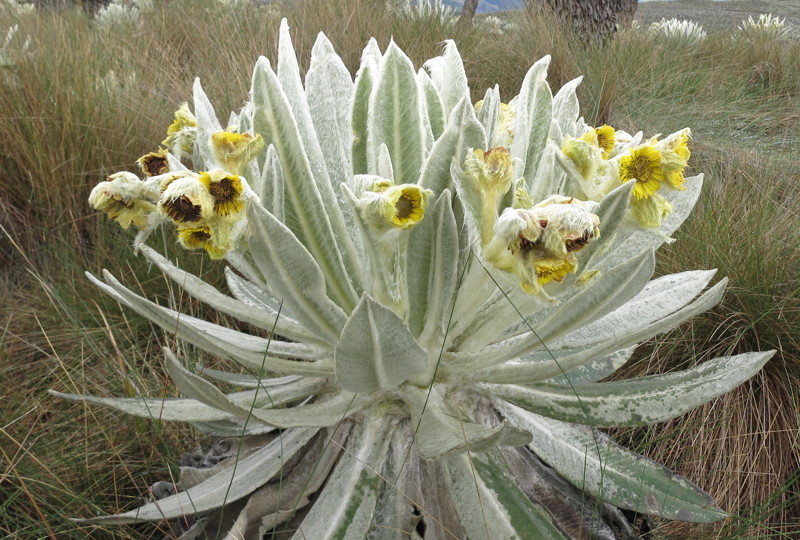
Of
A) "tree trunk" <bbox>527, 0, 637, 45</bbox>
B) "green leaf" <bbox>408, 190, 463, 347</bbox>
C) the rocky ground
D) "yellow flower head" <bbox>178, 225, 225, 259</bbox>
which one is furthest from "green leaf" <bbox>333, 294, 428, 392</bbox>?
the rocky ground

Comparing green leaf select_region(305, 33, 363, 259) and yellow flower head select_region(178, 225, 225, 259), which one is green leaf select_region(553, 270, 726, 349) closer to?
green leaf select_region(305, 33, 363, 259)

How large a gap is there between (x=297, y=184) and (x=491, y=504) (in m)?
0.58

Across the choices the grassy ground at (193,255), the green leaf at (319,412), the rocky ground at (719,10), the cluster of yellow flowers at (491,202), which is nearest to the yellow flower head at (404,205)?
the cluster of yellow flowers at (491,202)

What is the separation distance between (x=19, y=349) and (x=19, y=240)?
0.83 meters

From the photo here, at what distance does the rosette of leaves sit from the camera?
0.96 meters

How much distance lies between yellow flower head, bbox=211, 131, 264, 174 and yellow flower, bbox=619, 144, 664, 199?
533 mm

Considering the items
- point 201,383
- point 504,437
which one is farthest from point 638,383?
point 201,383

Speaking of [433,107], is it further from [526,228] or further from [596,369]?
[596,369]

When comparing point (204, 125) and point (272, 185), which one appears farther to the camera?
point (204, 125)

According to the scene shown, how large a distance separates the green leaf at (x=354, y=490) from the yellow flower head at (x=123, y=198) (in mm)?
499

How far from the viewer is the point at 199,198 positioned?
90 centimetres

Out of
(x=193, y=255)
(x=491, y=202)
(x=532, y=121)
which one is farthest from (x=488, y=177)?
(x=193, y=255)

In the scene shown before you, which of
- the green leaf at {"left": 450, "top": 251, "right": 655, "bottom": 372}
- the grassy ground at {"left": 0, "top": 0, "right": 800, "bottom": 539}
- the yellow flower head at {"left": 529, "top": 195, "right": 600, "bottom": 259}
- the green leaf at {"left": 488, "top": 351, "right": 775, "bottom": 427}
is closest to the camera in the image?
the yellow flower head at {"left": 529, "top": 195, "right": 600, "bottom": 259}

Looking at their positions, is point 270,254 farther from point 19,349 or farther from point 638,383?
point 19,349
